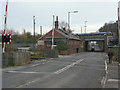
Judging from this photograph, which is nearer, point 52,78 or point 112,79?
→ point 112,79

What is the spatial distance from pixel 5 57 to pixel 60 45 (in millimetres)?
31792

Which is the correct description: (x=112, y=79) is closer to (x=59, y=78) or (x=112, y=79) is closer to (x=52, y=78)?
(x=59, y=78)

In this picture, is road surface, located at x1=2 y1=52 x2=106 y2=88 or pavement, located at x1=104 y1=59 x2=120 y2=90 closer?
road surface, located at x1=2 y1=52 x2=106 y2=88

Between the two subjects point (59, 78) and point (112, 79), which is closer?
point (112, 79)

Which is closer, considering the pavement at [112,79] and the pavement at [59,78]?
the pavement at [59,78]

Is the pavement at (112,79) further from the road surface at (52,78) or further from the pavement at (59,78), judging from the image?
the road surface at (52,78)

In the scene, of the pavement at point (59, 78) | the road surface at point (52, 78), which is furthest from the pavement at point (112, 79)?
the road surface at point (52, 78)

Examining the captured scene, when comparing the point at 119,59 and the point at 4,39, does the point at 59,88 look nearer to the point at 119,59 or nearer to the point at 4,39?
the point at 4,39

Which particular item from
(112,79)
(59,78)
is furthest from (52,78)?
(112,79)

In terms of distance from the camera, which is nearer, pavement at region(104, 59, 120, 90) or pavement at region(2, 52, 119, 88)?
pavement at region(2, 52, 119, 88)

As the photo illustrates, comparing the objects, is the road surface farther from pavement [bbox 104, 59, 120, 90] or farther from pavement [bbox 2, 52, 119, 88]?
pavement [bbox 104, 59, 120, 90]

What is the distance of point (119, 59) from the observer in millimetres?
27188

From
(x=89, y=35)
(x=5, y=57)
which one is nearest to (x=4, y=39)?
(x=5, y=57)

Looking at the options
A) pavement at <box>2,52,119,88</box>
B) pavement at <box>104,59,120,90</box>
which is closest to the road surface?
pavement at <box>2,52,119,88</box>
